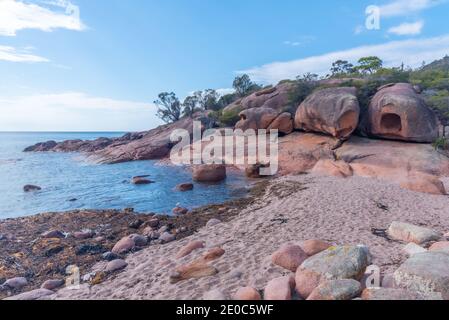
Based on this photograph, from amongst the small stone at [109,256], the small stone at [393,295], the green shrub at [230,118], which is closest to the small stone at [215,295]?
the small stone at [393,295]

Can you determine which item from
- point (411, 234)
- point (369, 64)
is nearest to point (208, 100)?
point (369, 64)

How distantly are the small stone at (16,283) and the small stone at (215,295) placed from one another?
4.02m

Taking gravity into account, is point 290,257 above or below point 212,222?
above

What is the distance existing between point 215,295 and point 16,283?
432cm

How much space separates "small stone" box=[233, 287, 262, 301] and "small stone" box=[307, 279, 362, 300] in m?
0.69

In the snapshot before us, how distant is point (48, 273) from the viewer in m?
6.19

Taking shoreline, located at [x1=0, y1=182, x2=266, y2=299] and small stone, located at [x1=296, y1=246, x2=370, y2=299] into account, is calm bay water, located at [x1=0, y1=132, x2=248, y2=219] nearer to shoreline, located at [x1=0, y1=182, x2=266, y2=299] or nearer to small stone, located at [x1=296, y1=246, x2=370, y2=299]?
shoreline, located at [x1=0, y1=182, x2=266, y2=299]

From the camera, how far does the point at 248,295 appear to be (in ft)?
12.8

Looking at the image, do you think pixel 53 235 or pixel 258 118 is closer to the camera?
pixel 53 235

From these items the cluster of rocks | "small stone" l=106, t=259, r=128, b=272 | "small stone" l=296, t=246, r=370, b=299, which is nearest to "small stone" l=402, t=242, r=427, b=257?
the cluster of rocks

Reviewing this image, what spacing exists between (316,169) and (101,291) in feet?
41.5

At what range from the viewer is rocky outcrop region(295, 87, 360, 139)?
1694cm

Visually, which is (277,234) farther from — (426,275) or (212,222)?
(426,275)
